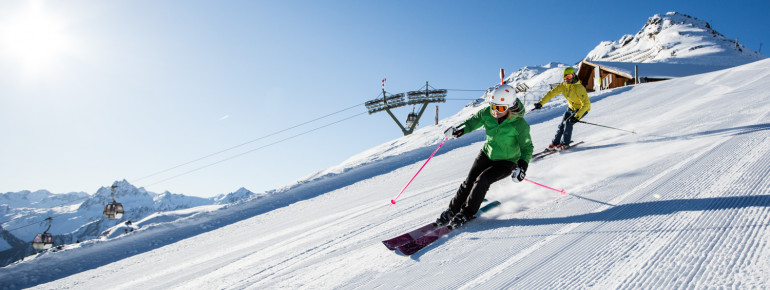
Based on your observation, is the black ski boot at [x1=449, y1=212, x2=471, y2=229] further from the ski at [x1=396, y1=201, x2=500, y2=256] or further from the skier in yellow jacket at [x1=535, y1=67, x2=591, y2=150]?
the skier in yellow jacket at [x1=535, y1=67, x2=591, y2=150]

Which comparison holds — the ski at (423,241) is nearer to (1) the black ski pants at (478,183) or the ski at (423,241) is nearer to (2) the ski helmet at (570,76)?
(1) the black ski pants at (478,183)

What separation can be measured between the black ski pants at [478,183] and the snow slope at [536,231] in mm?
212

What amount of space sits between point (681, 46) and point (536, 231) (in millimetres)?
106391

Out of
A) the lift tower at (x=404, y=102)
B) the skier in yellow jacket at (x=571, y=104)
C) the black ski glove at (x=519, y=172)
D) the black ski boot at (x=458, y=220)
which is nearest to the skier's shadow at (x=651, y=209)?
the black ski boot at (x=458, y=220)

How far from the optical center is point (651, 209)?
116 inches

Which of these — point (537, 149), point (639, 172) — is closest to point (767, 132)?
point (639, 172)

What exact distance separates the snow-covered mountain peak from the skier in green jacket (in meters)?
49.9

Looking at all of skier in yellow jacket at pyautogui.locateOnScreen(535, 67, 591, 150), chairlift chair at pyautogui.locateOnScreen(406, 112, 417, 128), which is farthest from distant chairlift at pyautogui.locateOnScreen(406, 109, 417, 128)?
skier in yellow jacket at pyautogui.locateOnScreen(535, 67, 591, 150)

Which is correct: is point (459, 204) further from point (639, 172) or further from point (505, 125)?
point (639, 172)

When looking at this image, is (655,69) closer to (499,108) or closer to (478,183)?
(499,108)

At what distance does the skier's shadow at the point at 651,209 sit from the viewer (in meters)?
2.66

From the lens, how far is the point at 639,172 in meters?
4.23

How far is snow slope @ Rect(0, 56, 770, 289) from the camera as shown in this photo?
218cm

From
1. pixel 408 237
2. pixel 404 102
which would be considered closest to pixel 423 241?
pixel 408 237
